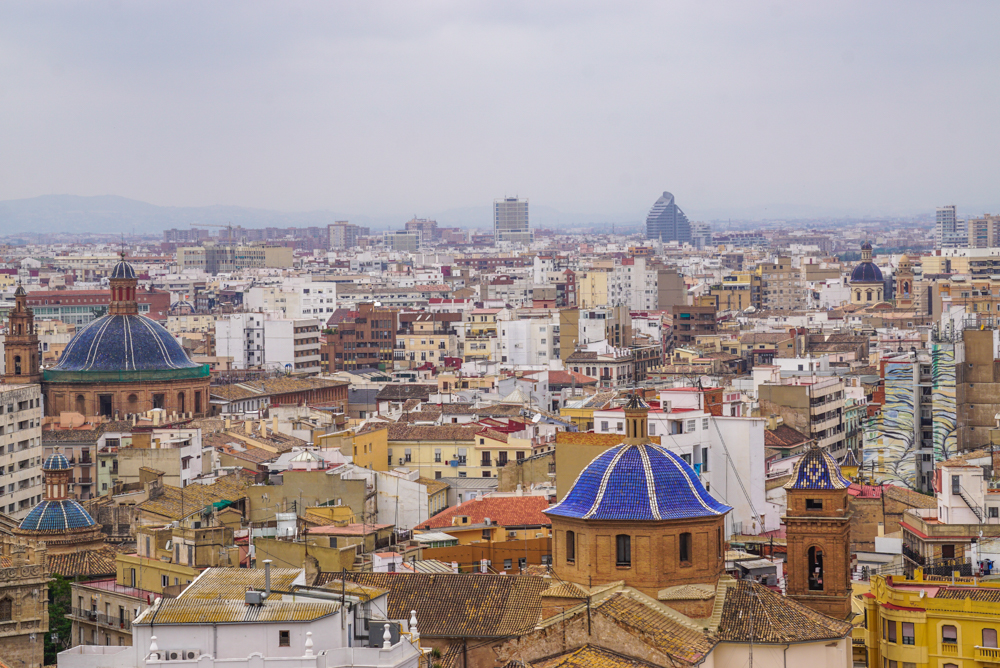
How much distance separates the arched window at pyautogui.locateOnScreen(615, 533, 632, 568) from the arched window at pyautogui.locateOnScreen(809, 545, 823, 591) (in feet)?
12.4

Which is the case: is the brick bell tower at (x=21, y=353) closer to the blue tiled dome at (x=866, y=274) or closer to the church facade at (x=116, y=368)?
the church facade at (x=116, y=368)

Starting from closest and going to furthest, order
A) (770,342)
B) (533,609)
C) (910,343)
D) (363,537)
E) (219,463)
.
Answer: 1. (533,609)
2. (363,537)
3. (219,463)
4. (910,343)
5. (770,342)

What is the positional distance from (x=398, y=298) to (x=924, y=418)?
109123mm

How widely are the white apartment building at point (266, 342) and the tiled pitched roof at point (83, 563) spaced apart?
67.5 meters

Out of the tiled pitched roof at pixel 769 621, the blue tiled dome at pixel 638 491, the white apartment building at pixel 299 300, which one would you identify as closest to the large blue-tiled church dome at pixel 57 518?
the blue tiled dome at pixel 638 491

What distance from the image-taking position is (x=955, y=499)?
38.1 meters

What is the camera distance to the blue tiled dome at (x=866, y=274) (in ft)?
509

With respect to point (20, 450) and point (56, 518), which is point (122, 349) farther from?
point (56, 518)

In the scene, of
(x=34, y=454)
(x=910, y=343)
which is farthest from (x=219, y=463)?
(x=910, y=343)

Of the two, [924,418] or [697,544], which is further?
[924,418]

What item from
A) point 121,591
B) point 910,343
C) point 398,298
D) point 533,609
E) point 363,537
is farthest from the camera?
point 398,298

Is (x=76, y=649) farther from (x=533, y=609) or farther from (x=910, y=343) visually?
(x=910, y=343)

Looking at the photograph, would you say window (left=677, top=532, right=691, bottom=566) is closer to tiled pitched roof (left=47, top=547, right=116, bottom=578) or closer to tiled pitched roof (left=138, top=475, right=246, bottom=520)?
tiled pitched roof (left=47, top=547, right=116, bottom=578)

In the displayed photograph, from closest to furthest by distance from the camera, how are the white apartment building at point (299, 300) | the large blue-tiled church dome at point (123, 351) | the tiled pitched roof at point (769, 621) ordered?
the tiled pitched roof at point (769, 621) → the large blue-tiled church dome at point (123, 351) → the white apartment building at point (299, 300)
